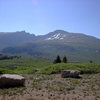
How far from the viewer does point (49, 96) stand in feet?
44.2

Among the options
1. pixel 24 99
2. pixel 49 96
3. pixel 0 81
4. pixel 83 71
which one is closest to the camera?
pixel 24 99

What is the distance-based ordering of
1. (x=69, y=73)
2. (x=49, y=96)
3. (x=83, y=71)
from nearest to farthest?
(x=49, y=96), (x=69, y=73), (x=83, y=71)

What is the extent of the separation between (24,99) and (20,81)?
5.33 meters

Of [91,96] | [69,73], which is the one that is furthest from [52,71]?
[91,96]

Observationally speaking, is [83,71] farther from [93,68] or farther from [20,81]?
[20,81]

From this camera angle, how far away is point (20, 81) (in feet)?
57.1

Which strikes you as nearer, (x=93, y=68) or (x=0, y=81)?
(x=0, y=81)

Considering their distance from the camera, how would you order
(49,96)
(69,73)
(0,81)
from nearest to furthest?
(49,96), (0,81), (69,73)

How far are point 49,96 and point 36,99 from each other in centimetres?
162

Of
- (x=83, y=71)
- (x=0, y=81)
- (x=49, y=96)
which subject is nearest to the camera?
(x=49, y=96)

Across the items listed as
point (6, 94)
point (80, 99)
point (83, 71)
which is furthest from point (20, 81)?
point (83, 71)

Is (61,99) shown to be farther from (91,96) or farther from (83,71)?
(83,71)

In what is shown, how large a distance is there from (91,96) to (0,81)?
36.9 ft

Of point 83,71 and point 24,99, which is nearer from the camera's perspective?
point 24,99
